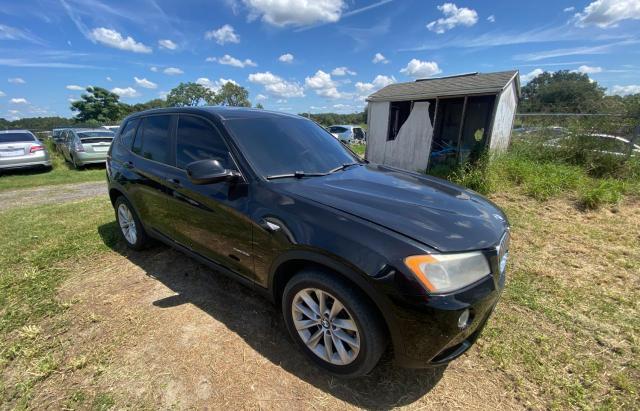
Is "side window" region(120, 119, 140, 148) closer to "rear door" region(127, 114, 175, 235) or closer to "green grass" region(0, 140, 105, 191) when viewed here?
"rear door" region(127, 114, 175, 235)

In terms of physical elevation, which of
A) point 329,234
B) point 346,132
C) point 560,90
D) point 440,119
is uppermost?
point 560,90

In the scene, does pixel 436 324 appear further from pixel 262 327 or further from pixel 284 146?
pixel 284 146

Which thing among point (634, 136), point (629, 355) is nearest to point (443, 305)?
point (629, 355)

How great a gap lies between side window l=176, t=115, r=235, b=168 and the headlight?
5.08 feet

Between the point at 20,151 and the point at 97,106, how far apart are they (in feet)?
154

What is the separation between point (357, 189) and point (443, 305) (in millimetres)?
977

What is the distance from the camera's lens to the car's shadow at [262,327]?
1.91 metres

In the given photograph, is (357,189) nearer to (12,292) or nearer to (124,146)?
(124,146)

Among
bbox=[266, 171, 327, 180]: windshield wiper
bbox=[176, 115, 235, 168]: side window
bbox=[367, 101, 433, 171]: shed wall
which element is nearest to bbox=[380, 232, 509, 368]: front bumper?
bbox=[266, 171, 327, 180]: windshield wiper

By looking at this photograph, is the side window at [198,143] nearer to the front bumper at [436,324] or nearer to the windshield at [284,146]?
the windshield at [284,146]

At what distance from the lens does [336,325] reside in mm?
1864

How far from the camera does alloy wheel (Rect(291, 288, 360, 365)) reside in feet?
6.00

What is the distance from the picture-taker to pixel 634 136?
6.87 meters

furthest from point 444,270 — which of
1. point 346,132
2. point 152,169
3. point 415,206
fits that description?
point 346,132
